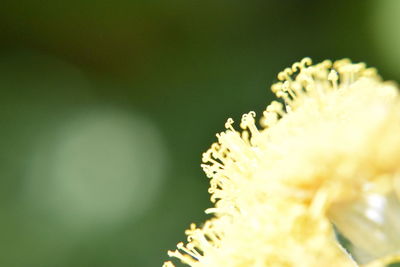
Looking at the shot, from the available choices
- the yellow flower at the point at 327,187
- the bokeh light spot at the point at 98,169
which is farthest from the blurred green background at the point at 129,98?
the yellow flower at the point at 327,187

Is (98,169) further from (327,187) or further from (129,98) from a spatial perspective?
(327,187)

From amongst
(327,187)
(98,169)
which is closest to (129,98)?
(98,169)

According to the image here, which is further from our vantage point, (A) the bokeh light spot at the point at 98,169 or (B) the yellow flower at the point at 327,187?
(A) the bokeh light spot at the point at 98,169

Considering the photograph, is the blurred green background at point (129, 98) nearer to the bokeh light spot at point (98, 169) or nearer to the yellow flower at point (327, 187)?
the bokeh light spot at point (98, 169)

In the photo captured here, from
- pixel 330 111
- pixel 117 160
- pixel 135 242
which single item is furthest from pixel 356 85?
pixel 117 160

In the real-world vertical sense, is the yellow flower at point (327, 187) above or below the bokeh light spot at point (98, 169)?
below

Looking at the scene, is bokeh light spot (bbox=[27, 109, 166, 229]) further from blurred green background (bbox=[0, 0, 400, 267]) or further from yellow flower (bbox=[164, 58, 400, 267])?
yellow flower (bbox=[164, 58, 400, 267])
